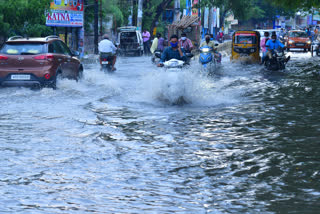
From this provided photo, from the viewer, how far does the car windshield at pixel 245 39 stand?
106 feet

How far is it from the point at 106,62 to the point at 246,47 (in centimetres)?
1057

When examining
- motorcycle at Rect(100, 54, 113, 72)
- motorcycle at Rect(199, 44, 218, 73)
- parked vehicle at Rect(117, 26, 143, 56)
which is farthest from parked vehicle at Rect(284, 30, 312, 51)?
motorcycle at Rect(100, 54, 113, 72)

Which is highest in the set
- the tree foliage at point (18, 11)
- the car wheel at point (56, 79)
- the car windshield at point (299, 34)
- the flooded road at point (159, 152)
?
the tree foliage at point (18, 11)

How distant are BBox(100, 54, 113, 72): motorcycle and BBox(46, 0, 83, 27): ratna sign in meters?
12.1

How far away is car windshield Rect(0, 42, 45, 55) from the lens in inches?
636

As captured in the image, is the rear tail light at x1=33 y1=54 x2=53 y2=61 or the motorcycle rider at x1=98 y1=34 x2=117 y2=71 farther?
the motorcycle rider at x1=98 y1=34 x2=117 y2=71

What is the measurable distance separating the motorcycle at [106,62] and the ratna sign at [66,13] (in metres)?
12.1

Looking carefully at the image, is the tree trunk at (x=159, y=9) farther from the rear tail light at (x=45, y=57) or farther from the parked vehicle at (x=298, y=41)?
the rear tail light at (x=45, y=57)

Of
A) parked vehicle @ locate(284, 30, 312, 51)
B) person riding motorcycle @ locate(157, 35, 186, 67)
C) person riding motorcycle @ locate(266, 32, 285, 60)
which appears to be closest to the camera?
person riding motorcycle @ locate(157, 35, 186, 67)

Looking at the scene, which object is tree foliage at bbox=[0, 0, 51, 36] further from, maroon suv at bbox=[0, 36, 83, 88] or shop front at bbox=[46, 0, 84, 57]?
shop front at bbox=[46, 0, 84, 57]

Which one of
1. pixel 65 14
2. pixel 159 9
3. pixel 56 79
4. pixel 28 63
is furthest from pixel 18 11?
pixel 159 9

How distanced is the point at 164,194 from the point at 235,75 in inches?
720

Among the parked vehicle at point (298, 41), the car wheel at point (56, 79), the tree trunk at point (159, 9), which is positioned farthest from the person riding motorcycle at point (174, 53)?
the tree trunk at point (159, 9)

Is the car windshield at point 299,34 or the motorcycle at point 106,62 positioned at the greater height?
the car windshield at point 299,34
